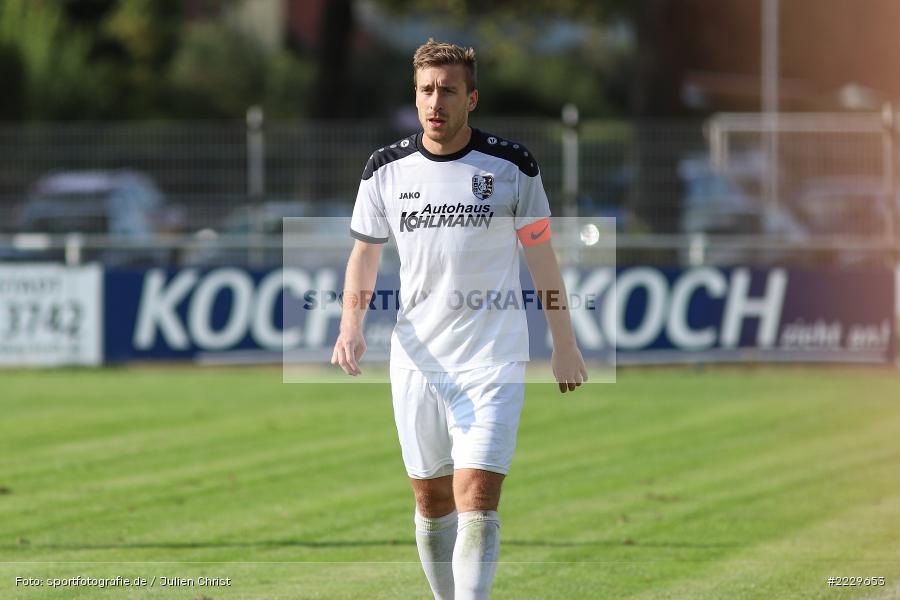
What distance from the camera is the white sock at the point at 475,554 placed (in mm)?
5949

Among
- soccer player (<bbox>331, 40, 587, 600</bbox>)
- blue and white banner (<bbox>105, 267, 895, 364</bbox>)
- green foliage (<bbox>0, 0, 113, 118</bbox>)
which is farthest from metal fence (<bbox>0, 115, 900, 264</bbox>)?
green foliage (<bbox>0, 0, 113, 118</bbox>)

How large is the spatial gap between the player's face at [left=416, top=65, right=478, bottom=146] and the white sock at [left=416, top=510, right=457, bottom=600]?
1.61m

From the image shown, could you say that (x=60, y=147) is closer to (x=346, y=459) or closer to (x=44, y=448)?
(x=44, y=448)

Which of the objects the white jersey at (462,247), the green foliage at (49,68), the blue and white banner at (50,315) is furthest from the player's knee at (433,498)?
the green foliage at (49,68)

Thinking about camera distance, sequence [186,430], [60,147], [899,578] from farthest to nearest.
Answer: [60,147] < [186,430] < [899,578]

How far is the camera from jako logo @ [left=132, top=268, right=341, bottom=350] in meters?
18.1

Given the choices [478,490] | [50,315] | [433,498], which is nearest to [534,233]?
[478,490]

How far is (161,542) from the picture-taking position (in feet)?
27.6

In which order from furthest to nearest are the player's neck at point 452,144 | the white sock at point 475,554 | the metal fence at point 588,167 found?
1. the metal fence at point 588,167
2. the player's neck at point 452,144
3. the white sock at point 475,554

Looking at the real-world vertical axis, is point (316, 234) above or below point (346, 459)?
above

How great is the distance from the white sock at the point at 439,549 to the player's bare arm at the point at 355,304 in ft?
2.39

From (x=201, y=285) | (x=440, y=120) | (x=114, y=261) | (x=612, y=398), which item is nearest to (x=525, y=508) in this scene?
(x=440, y=120)

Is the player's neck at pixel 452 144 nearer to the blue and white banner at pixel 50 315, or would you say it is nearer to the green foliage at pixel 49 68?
the blue and white banner at pixel 50 315

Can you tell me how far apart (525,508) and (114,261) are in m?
11.1
